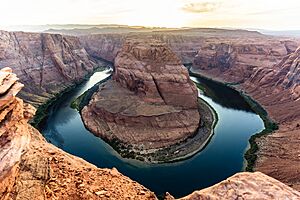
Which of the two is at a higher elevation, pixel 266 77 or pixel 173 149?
pixel 266 77

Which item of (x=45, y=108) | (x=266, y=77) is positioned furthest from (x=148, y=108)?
(x=266, y=77)

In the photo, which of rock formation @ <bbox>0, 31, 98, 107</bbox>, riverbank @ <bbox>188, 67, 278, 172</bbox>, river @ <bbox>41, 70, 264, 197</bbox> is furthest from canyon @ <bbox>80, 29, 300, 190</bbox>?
rock formation @ <bbox>0, 31, 98, 107</bbox>

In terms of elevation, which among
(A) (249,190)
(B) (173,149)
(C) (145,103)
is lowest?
(B) (173,149)

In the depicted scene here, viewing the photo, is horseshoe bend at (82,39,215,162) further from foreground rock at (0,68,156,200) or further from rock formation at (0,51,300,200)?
rock formation at (0,51,300,200)

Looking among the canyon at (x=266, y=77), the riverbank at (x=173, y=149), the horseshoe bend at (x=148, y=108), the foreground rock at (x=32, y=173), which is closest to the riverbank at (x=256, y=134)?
the canyon at (x=266, y=77)

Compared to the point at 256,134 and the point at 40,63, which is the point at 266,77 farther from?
the point at 40,63
